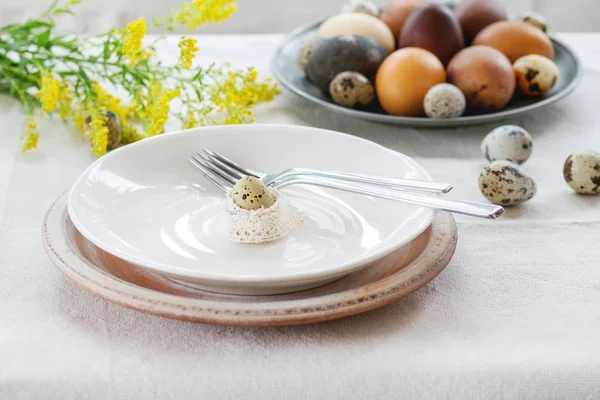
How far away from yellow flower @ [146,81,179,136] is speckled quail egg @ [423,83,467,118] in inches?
10.9

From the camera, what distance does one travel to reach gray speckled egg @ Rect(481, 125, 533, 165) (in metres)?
0.74

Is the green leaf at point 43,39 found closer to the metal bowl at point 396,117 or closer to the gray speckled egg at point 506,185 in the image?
the metal bowl at point 396,117

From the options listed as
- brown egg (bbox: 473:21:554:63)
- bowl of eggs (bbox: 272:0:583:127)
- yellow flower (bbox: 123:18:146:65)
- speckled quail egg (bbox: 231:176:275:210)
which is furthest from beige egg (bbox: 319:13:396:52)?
speckled quail egg (bbox: 231:176:275:210)

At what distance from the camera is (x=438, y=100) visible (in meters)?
0.80

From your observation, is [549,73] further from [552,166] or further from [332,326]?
[332,326]

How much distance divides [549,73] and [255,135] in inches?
16.1

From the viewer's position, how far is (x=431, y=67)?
2.71ft

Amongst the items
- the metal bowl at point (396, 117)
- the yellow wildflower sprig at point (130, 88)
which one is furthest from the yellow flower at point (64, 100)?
the metal bowl at point (396, 117)

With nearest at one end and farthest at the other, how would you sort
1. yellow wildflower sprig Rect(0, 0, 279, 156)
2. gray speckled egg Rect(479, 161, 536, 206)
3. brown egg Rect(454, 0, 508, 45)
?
gray speckled egg Rect(479, 161, 536, 206) → yellow wildflower sprig Rect(0, 0, 279, 156) → brown egg Rect(454, 0, 508, 45)

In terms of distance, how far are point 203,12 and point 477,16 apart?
40 cm

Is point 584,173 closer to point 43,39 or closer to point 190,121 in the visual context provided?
point 190,121

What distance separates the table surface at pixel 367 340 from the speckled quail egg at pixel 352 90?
276 millimetres

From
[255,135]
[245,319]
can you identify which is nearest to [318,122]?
[255,135]

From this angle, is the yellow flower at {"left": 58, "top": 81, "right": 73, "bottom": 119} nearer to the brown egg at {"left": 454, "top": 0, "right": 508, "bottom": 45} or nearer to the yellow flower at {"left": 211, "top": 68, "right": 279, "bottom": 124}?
the yellow flower at {"left": 211, "top": 68, "right": 279, "bottom": 124}
